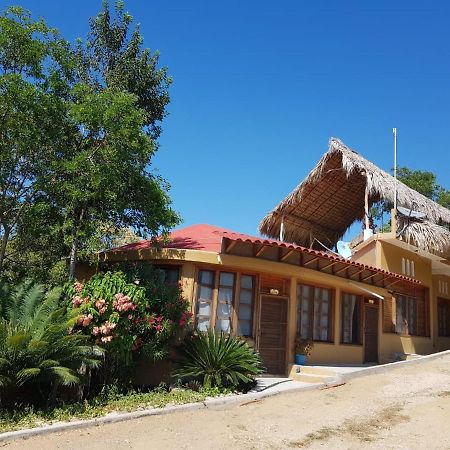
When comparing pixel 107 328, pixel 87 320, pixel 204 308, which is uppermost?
pixel 204 308

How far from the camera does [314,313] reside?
12938mm

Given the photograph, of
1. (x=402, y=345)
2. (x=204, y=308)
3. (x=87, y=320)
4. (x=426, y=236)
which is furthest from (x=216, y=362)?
(x=402, y=345)

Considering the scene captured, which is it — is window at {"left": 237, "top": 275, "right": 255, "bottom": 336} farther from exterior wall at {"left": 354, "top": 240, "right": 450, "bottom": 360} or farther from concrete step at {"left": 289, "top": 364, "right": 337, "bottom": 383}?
exterior wall at {"left": 354, "top": 240, "right": 450, "bottom": 360}

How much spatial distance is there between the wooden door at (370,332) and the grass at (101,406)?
7336 mm

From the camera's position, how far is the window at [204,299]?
10719 mm

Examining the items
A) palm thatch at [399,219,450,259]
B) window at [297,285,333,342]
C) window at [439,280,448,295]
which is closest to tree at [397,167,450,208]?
window at [439,280,448,295]

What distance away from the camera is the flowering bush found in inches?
336

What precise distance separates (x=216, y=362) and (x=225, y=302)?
1.81 m

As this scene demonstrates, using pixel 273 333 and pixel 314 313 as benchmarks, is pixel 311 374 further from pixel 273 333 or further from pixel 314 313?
pixel 314 313

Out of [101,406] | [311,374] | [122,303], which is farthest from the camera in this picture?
[311,374]

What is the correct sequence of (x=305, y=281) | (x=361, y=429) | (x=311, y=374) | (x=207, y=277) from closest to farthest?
(x=361, y=429), (x=207, y=277), (x=311, y=374), (x=305, y=281)

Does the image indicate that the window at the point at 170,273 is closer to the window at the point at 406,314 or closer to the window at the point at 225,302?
the window at the point at 225,302

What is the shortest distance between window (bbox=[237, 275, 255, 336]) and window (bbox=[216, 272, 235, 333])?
0.30m

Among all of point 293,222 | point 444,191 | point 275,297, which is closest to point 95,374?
point 275,297
